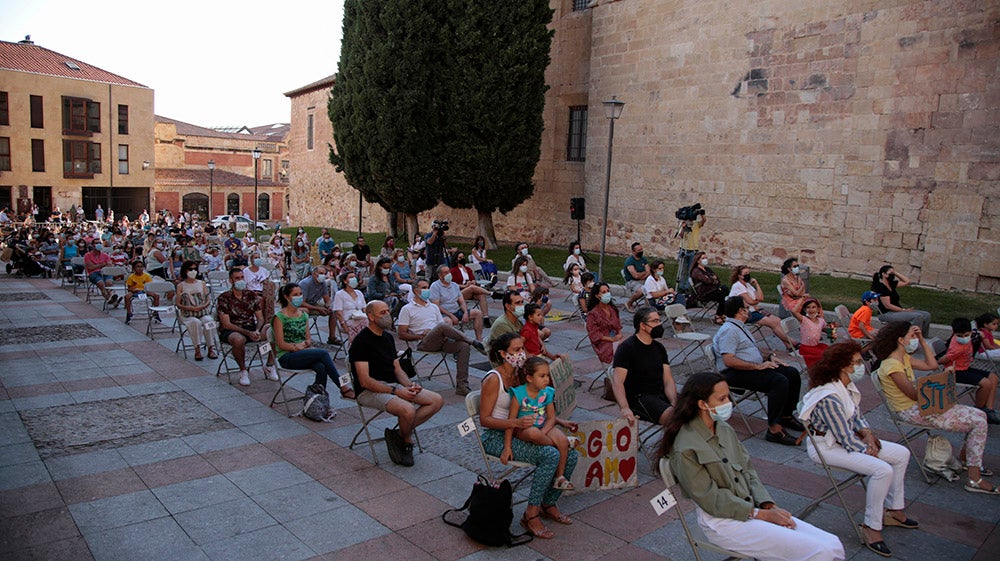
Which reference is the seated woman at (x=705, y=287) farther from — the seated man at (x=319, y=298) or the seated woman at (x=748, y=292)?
the seated man at (x=319, y=298)

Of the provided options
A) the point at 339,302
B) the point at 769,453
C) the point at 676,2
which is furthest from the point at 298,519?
the point at 676,2

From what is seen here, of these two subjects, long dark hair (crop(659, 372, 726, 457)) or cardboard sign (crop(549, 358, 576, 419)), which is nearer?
long dark hair (crop(659, 372, 726, 457))

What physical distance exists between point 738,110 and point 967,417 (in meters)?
14.8

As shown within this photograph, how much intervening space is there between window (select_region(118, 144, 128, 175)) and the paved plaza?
45123mm

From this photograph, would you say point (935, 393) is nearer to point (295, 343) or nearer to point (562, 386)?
point (562, 386)

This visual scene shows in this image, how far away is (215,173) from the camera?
187ft

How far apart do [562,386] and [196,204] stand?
5518cm

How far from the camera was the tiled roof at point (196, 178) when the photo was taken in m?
52.7

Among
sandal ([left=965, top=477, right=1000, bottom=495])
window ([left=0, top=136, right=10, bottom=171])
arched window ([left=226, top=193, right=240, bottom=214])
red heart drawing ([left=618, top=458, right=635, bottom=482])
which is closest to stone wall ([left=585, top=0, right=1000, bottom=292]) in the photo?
sandal ([left=965, top=477, right=1000, bottom=495])

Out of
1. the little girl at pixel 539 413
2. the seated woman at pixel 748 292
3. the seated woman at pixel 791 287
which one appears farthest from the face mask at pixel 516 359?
the seated woman at pixel 791 287

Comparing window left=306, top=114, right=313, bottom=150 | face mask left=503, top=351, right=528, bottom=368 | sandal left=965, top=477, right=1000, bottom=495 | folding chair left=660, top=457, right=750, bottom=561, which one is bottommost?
sandal left=965, top=477, right=1000, bottom=495

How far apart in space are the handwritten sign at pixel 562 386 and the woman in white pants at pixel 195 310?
5802 mm

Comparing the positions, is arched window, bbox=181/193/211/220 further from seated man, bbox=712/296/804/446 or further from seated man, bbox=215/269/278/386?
seated man, bbox=712/296/804/446

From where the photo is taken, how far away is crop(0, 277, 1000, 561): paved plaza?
183 inches
